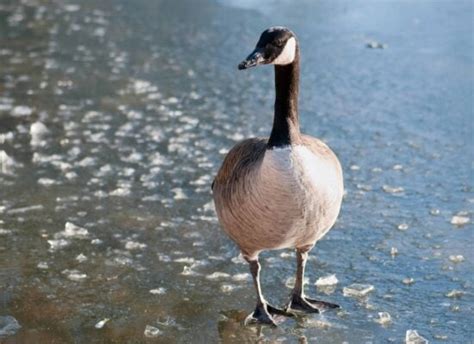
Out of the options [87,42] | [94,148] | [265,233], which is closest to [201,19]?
[87,42]

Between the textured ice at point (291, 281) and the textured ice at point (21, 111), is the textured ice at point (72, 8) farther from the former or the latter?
the textured ice at point (291, 281)

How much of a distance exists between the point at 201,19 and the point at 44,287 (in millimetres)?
7333

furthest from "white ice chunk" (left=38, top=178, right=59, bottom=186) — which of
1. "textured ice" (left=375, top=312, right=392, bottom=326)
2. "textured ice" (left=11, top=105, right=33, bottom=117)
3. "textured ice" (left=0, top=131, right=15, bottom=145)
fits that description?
"textured ice" (left=375, top=312, right=392, bottom=326)

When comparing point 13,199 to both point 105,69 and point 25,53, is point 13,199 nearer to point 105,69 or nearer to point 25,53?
point 105,69

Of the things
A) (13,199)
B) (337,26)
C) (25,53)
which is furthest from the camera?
(337,26)

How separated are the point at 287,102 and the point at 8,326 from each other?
5.91 feet

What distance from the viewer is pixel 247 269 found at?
15.8ft

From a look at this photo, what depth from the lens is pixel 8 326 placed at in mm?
4086

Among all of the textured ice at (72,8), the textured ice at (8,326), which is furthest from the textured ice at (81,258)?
the textured ice at (72,8)

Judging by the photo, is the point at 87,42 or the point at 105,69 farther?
the point at 87,42

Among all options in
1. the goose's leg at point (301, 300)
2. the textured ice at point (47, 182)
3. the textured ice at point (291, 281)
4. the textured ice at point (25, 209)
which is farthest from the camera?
the textured ice at point (47, 182)

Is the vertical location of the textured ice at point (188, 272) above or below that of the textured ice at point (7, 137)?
above

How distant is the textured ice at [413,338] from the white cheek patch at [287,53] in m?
1.46

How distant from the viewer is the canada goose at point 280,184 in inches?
151
